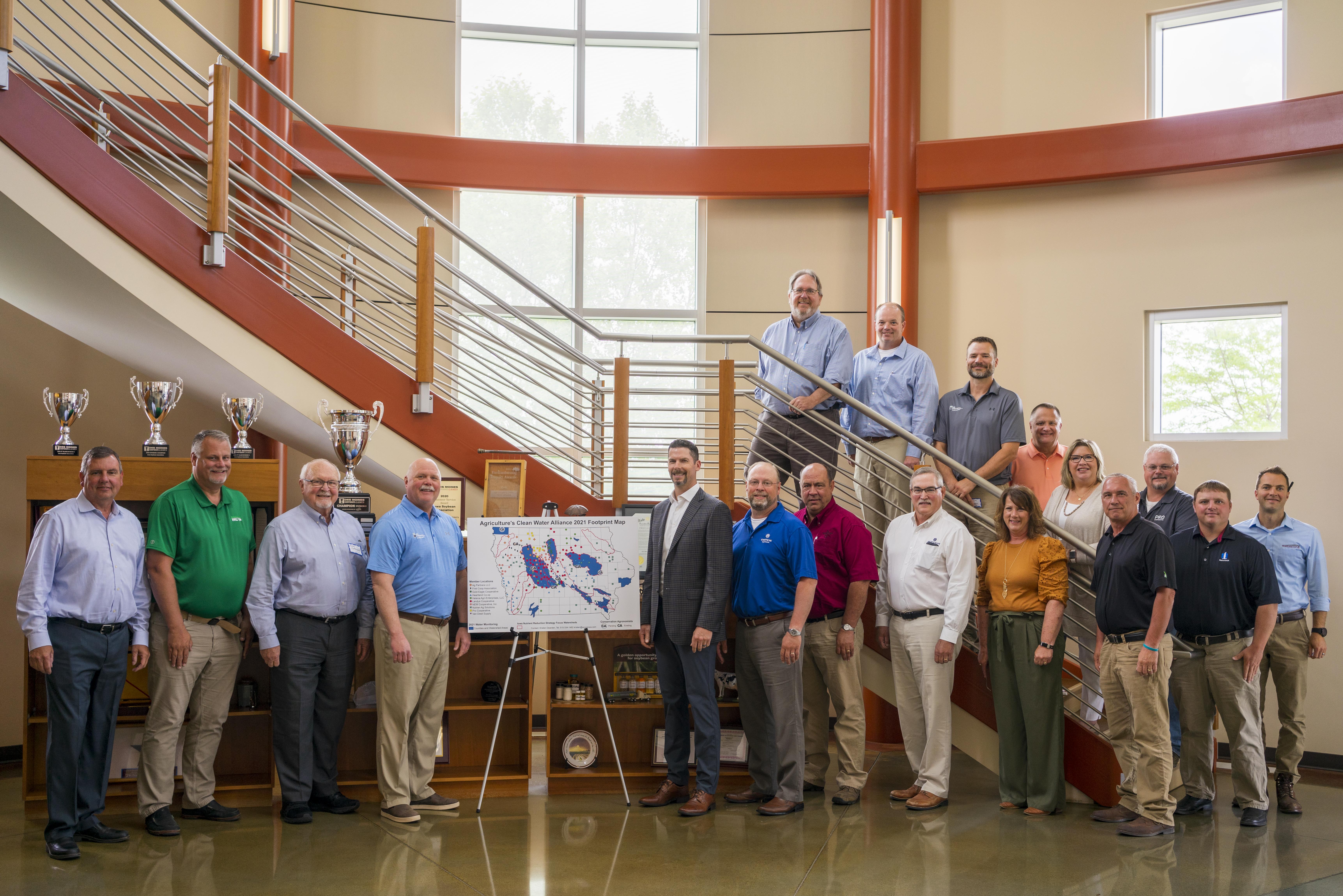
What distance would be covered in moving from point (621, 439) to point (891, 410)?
1.66 m

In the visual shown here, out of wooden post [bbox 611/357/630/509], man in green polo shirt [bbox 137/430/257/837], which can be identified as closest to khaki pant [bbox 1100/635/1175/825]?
wooden post [bbox 611/357/630/509]

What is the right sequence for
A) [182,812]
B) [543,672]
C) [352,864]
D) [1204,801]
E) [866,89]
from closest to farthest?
1. [352,864]
2. [182,812]
3. [1204,801]
4. [543,672]
5. [866,89]

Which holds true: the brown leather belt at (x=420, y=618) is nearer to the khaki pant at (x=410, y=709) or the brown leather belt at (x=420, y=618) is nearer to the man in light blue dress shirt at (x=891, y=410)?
the khaki pant at (x=410, y=709)

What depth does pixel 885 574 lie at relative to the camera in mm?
5691

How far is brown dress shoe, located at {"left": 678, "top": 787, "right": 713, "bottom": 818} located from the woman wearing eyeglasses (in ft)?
7.01

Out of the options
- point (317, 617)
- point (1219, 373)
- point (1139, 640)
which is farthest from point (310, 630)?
point (1219, 373)

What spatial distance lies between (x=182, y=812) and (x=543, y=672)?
3.25 m

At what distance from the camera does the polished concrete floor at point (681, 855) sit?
164 inches

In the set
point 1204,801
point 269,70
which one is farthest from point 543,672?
point 269,70

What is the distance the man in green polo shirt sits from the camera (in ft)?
15.9

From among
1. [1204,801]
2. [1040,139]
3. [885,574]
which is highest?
[1040,139]

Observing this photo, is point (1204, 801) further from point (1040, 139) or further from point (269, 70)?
point (269, 70)

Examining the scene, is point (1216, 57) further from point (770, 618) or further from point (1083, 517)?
point (770, 618)

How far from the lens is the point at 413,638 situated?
203 inches
